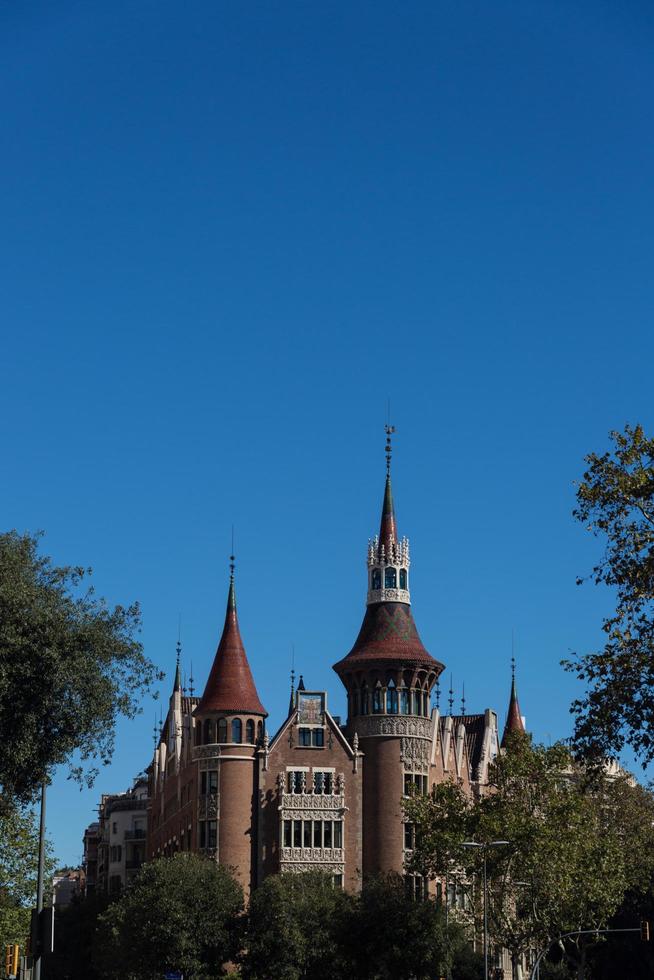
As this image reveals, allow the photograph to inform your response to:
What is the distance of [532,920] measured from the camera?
2648 inches

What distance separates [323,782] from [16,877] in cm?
3017

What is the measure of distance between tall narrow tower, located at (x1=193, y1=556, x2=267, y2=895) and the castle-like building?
6 centimetres

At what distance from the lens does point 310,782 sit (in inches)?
3418

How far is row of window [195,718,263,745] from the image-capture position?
286 feet

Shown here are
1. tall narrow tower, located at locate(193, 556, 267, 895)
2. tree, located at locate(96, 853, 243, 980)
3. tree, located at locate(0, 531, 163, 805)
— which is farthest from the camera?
tall narrow tower, located at locate(193, 556, 267, 895)

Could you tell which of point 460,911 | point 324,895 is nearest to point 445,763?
Answer: point 460,911

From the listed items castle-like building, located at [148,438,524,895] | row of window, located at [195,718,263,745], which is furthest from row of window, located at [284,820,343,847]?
row of window, located at [195,718,263,745]

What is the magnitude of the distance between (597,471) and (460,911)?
49.6 metres

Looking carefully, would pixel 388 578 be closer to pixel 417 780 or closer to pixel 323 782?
pixel 417 780

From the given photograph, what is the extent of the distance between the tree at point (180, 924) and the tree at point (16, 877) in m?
9.49

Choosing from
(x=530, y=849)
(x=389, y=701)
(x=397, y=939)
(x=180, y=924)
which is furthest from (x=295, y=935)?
(x=389, y=701)

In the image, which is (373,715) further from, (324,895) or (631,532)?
(631,532)

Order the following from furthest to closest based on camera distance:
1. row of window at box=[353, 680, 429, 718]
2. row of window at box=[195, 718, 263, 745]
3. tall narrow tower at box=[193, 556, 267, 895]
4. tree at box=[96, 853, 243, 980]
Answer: row of window at box=[353, 680, 429, 718], row of window at box=[195, 718, 263, 745], tall narrow tower at box=[193, 556, 267, 895], tree at box=[96, 853, 243, 980]

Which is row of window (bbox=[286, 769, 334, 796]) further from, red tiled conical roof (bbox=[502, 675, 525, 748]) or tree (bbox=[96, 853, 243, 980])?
red tiled conical roof (bbox=[502, 675, 525, 748])
